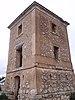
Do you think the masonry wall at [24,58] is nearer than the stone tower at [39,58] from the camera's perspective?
No

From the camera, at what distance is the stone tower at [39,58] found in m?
8.44

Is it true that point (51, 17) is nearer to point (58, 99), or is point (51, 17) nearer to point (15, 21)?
point (15, 21)

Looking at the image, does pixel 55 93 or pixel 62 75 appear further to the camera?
pixel 62 75

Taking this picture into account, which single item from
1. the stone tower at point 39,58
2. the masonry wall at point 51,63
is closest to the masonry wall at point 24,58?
the stone tower at point 39,58

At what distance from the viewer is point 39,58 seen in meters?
8.78

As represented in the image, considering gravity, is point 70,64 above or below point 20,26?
below

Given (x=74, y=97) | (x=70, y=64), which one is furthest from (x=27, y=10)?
(x=74, y=97)

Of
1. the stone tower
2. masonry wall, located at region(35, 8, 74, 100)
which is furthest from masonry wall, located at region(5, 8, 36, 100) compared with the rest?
masonry wall, located at region(35, 8, 74, 100)

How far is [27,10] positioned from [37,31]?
246 cm

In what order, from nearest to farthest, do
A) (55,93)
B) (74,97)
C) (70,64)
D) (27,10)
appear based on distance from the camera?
(55,93) → (74,97) → (27,10) → (70,64)

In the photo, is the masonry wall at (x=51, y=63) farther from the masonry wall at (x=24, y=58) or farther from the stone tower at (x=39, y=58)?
the masonry wall at (x=24, y=58)

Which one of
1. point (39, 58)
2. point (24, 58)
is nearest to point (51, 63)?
point (39, 58)

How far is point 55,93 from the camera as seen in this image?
8875 mm

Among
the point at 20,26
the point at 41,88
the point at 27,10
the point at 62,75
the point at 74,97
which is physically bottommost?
the point at 74,97
